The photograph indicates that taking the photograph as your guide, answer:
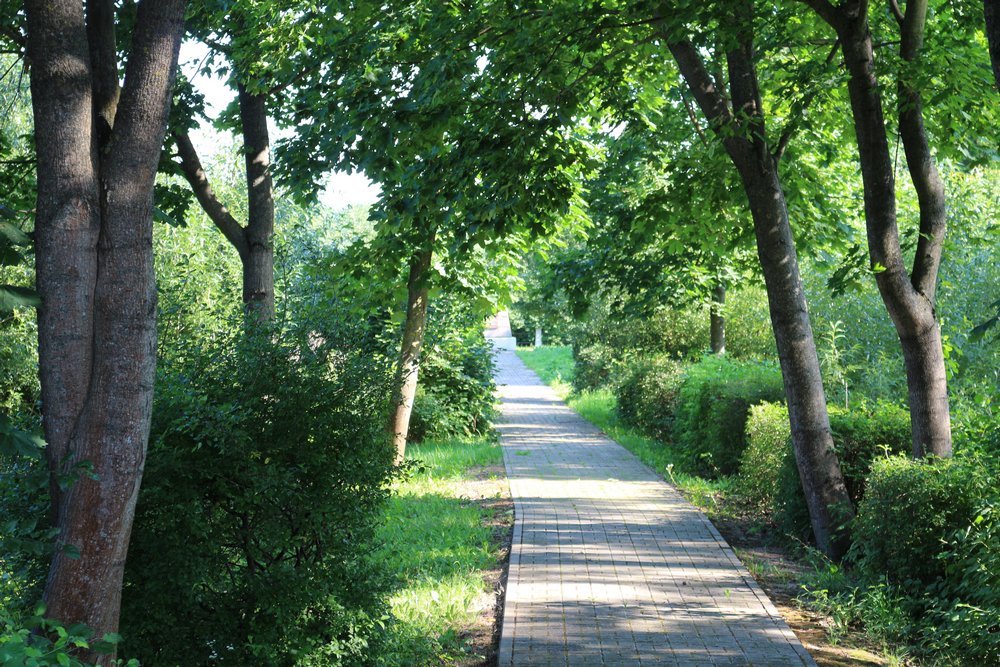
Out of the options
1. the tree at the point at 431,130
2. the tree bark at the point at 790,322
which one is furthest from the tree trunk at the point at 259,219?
the tree bark at the point at 790,322

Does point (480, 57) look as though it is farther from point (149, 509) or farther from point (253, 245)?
point (149, 509)

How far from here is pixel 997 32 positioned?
4.42m

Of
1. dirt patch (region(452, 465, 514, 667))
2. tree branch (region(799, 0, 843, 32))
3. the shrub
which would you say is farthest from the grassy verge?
tree branch (region(799, 0, 843, 32))

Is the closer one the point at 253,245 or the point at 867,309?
the point at 253,245

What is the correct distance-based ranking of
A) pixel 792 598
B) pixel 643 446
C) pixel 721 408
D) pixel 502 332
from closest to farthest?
pixel 792 598
pixel 721 408
pixel 643 446
pixel 502 332

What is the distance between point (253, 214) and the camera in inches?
398

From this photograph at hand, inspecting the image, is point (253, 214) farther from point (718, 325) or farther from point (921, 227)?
point (718, 325)

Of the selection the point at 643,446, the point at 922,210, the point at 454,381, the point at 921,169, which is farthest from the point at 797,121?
the point at 454,381

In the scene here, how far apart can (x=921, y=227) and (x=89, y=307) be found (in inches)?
299

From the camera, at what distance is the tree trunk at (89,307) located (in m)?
4.23

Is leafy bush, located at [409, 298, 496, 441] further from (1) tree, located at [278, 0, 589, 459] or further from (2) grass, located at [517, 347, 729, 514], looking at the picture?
(1) tree, located at [278, 0, 589, 459]

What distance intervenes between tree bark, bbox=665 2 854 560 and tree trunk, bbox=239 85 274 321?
14.6 feet

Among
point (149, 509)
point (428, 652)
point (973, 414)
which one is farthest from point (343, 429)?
point (973, 414)

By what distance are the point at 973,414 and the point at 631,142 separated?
7029 mm
